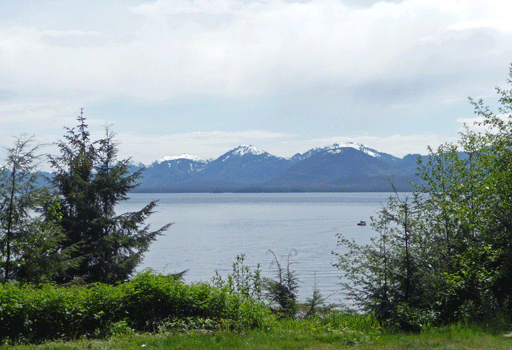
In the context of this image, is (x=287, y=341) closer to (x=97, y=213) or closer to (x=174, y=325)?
(x=174, y=325)

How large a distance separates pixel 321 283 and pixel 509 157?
28282mm

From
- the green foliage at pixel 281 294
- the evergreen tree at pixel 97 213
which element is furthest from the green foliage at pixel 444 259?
the evergreen tree at pixel 97 213

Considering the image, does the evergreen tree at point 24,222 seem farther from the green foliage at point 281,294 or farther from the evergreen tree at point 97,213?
the green foliage at point 281,294

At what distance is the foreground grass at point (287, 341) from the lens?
707cm

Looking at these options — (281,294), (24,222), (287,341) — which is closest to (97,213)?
(24,222)

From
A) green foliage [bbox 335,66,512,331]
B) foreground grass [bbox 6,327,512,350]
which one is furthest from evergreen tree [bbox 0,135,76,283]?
green foliage [bbox 335,66,512,331]

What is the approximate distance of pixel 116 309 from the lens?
8188mm

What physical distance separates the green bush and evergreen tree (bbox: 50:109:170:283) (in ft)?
36.1

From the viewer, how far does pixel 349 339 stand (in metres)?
7.71

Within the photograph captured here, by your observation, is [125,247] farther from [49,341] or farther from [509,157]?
[509,157]

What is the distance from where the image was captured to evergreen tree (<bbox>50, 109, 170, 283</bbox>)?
19.3 meters

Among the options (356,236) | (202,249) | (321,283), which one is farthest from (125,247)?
(356,236)

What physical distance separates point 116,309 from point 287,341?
145 inches

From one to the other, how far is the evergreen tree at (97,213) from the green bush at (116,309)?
10997 mm
